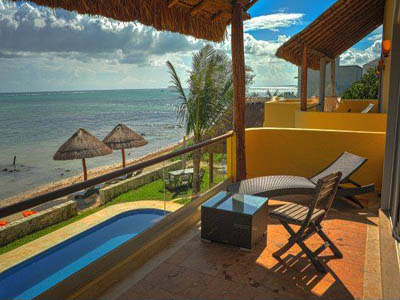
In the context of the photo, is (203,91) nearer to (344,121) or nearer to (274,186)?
(344,121)

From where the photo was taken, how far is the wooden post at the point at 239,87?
16.8 ft

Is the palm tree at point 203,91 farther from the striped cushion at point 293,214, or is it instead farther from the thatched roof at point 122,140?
the striped cushion at point 293,214

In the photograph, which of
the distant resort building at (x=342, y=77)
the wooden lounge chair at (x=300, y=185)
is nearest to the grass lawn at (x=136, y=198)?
the wooden lounge chair at (x=300, y=185)

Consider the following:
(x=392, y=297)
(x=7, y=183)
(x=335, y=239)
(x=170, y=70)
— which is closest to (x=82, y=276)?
(x=392, y=297)

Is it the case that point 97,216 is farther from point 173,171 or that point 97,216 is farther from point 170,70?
point 170,70

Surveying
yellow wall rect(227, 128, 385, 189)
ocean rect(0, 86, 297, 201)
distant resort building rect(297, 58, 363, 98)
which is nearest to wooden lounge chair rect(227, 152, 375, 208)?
yellow wall rect(227, 128, 385, 189)

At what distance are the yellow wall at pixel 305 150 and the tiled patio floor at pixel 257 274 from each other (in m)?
1.68

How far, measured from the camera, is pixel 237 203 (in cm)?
365

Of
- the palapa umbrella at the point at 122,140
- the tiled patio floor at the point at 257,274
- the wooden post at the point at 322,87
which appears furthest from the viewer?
the palapa umbrella at the point at 122,140

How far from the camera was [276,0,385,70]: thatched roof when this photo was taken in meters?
7.89

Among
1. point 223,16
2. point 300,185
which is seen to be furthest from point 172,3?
point 300,185

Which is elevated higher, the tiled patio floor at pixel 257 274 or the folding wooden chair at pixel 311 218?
the folding wooden chair at pixel 311 218

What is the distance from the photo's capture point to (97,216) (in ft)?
10.7

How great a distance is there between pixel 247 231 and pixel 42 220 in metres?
1.94
